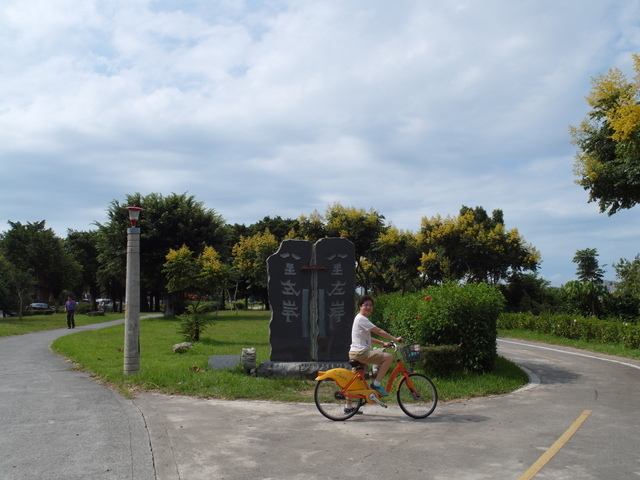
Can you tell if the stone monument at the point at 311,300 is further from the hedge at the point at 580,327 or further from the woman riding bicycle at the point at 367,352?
the hedge at the point at 580,327

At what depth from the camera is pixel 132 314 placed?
1113cm

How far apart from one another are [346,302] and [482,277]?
1011 inches

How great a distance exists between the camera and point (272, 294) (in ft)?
38.5

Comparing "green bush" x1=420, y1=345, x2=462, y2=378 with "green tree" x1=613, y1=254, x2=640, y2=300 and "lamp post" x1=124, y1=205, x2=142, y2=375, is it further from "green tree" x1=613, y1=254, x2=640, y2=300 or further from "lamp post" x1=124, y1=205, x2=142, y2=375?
"green tree" x1=613, y1=254, x2=640, y2=300

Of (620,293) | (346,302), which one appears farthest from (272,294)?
(620,293)

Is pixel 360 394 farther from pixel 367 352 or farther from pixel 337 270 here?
pixel 337 270

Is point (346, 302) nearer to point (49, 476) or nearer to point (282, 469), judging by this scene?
point (282, 469)

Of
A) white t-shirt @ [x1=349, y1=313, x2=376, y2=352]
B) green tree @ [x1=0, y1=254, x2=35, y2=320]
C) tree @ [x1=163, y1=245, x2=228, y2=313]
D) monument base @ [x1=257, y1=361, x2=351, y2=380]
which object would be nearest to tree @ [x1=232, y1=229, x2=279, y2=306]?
tree @ [x1=163, y1=245, x2=228, y2=313]

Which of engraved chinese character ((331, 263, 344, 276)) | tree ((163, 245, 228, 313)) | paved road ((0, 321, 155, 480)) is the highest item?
tree ((163, 245, 228, 313))

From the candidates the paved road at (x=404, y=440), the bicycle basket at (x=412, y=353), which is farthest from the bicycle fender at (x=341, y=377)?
the bicycle basket at (x=412, y=353)

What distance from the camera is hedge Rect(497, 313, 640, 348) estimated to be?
17966mm

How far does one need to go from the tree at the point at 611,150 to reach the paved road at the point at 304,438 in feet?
21.3

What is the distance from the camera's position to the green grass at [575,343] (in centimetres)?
1681

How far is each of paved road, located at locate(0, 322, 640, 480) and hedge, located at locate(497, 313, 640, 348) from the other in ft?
28.7
